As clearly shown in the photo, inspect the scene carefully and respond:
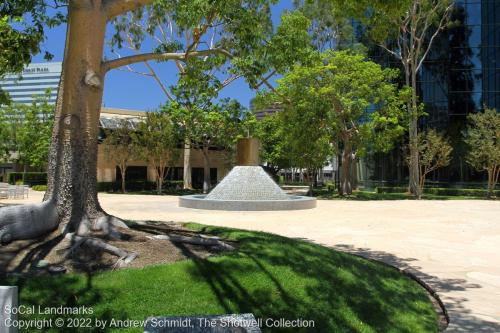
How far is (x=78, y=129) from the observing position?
744 centimetres

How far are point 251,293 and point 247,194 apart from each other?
14.8 meters

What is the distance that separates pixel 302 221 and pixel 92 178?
920cm

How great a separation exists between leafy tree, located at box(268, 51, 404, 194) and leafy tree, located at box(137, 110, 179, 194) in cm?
889

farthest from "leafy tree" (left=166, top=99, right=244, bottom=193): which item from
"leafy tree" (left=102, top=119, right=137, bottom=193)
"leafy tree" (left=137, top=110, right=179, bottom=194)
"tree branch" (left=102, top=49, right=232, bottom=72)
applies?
"tree branch" (left=102, top=49, right=232, bottom=72)

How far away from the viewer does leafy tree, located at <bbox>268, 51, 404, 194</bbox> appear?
96.7 feet

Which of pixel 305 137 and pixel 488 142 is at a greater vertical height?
pixel 305 137

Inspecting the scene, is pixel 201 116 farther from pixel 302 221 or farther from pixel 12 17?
pixel 12 17

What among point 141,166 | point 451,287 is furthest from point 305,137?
point 451,287

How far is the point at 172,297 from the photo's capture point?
201 inches

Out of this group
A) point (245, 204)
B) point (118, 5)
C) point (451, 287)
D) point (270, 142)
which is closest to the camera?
point (451, 287)

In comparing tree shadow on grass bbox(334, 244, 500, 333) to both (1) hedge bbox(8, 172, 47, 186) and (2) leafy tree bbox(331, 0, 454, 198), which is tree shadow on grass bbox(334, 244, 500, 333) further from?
(1) hedge bbox(8, 172, 47, 186)

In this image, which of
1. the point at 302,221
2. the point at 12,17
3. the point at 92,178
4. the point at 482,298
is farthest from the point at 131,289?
the point at 302,221

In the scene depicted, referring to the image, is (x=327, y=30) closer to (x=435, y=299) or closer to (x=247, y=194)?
(x=247, y=194)

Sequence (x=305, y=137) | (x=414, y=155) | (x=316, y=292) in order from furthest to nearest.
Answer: (x=414, y=155), (x=305, y=137), (x=316, y=292)
